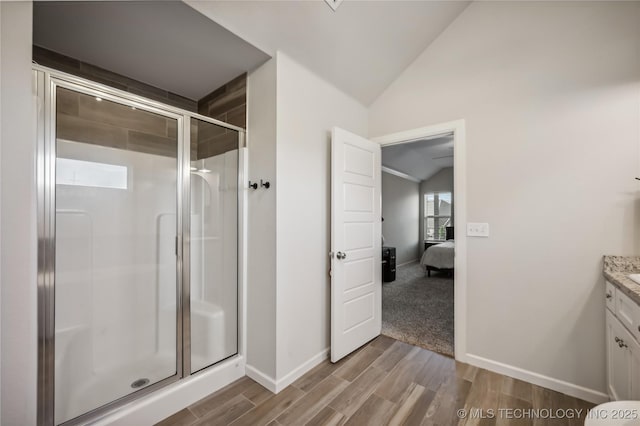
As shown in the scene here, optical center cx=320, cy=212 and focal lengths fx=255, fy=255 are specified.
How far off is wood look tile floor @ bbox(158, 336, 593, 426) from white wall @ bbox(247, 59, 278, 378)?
0.25 meters

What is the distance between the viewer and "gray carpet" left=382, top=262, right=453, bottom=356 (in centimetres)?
264

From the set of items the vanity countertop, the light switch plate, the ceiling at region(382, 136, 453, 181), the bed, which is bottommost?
the bed

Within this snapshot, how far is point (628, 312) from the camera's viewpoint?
1.34 m

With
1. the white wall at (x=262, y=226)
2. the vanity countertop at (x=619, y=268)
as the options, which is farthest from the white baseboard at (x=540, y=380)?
the white wall at (x=262, y=226)

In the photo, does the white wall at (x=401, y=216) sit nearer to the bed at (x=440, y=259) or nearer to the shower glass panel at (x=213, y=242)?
the bed at (x=440, y=259)

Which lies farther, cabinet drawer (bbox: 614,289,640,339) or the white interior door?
the white interior door

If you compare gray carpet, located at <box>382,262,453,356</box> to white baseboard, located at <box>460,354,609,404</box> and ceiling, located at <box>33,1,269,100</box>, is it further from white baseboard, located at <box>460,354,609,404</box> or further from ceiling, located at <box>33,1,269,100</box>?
ceiling, located at <box>33,1,269,100</box>

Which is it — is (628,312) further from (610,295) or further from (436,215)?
(436,215)

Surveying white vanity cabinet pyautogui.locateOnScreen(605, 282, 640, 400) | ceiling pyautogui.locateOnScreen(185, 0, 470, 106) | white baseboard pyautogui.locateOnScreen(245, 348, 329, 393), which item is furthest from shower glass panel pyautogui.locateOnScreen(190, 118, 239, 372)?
white vanity cabinet pyautogui.locateOnScreen(605, 282, 640, 400)

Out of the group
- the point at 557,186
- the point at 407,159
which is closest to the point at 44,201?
the point at 557,186

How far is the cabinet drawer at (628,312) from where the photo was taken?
1.23 metres

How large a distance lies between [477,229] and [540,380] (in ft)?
3.90

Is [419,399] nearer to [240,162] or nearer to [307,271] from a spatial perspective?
[307,271]

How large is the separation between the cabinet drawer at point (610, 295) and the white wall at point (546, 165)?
6 cm
